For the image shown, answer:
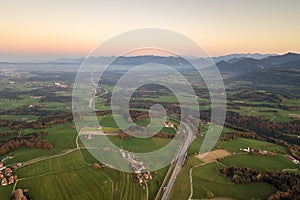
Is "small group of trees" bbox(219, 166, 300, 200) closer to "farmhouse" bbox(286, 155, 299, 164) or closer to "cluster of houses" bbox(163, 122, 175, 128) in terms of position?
"farmhouse" bbox(286, 155, 299, 164)

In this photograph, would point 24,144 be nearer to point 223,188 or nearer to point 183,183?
point 183,183

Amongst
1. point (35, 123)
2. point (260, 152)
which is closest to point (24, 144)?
point (35, 123)

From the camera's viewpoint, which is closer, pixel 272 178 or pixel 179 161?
pixel 272 178

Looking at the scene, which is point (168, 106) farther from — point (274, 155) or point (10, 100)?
point (10, 100)

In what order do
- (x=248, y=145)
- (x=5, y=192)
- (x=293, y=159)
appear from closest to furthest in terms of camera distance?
(x=5, y=192) < (x=293, y=159) < (x=248, y=145)

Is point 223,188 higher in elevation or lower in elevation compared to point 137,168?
lower

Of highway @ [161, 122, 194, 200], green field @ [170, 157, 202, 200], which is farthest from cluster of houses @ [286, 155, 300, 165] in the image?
highway @ [161, 122, 194, 200]
